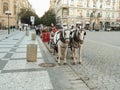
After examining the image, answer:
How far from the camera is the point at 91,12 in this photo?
87.5m

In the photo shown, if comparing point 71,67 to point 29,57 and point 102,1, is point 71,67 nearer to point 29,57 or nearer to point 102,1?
point 29,57

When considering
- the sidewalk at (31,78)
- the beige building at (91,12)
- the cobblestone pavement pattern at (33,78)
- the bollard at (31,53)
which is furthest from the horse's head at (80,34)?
the beige building at (91,12)

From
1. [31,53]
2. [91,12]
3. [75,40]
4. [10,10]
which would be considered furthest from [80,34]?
[91,12]

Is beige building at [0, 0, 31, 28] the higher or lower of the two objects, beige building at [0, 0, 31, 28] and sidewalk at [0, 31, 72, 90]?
the higher

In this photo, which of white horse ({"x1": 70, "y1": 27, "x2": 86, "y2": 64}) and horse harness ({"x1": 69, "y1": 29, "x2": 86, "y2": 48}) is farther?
horse harness ({"x1": 69, "y1": 29, "x2": 86, "y2": 48})

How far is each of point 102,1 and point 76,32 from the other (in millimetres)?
84407

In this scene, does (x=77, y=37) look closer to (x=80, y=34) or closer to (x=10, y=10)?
(x=80, y=34)

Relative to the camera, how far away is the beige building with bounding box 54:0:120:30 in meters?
83.6

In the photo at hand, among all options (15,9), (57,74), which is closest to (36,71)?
(57,74)

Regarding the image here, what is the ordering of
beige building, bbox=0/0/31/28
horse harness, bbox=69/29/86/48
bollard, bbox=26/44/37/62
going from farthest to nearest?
beige building, bbox=0/0/31/28 → bollard, bbox=26/44/37/62 → horse harness, bbox=69/29/86/48

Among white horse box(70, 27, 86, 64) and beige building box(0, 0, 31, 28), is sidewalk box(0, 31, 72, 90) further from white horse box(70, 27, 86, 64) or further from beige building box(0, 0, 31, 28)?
beige building box(0, 0, 31, 28)

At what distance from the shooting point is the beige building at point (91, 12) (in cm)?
8362

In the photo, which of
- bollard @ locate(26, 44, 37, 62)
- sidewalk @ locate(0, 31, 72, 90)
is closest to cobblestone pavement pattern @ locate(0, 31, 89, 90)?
sidewalk @ locate(0, 31, 72, 90)

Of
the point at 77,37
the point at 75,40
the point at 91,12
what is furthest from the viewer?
the point at 91,12
